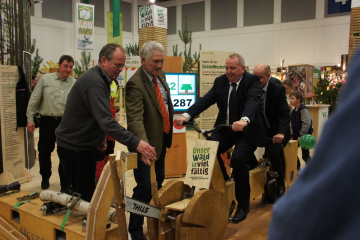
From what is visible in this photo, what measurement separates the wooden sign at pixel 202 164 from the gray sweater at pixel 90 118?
0.65 metres


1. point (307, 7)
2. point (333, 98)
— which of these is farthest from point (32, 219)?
point (307, 7)

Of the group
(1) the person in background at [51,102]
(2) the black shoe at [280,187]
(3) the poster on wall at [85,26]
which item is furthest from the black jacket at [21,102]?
(3) the poster on wall at [85,26]

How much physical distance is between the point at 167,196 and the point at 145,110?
0.74 m

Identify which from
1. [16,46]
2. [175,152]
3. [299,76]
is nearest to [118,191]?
[175,152]

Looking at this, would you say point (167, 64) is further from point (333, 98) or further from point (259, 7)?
point (259, 7)

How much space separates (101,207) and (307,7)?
1801 centimetres

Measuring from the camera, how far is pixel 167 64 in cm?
518

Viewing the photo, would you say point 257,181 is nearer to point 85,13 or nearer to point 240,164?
point 240,164

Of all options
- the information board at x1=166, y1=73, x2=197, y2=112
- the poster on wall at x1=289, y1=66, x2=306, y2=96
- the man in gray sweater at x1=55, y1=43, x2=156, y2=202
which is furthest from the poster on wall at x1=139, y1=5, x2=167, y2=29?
the man in gray sweater at x1=55, y1=43, x2=156, y2=202

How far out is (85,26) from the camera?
41.6 ft

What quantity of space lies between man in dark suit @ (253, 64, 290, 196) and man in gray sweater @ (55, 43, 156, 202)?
5.73 feet

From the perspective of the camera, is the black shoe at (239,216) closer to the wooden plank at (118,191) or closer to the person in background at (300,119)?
the wooden plank at (118,191)

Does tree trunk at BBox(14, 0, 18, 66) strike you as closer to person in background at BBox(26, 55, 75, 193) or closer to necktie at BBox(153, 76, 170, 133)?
person in background at BBox(26, 55, 75, 193)

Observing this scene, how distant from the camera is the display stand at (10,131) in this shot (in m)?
4.43
